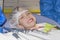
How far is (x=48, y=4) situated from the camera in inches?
82.9

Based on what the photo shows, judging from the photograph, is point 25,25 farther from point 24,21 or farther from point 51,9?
point 51,9

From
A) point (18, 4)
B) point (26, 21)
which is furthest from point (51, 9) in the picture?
point (26, 21)

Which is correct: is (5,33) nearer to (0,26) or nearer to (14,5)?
(0,26)

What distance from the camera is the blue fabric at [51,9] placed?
210 centimetres

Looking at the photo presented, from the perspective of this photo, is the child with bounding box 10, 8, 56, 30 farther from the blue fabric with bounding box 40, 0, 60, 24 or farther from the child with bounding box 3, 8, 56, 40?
the blue fabric with bounding box 40, 0, 60, 24

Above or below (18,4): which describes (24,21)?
below

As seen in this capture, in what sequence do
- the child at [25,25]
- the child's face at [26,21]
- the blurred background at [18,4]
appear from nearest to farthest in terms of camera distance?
1. the child at [25,25]
2. the child's face at [26,21]
3. the blurred background at [18,4]

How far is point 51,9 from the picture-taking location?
2.12 metres

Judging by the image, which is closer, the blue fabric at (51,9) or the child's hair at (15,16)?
the child's hair at (15,16)

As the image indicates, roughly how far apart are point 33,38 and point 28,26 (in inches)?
10.4

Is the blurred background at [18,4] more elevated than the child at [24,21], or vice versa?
the blurred background at [18,4]

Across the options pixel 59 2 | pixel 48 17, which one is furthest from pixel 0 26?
pixel 59 2

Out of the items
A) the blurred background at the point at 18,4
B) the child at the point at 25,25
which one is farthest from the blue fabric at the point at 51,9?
the child at the point at 25,25

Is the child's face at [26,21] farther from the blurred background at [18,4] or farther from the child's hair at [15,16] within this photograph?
the blurred background at [18,4]
